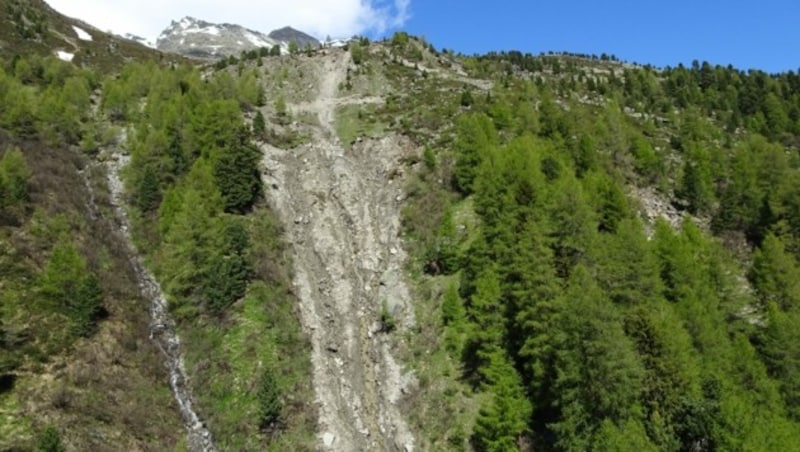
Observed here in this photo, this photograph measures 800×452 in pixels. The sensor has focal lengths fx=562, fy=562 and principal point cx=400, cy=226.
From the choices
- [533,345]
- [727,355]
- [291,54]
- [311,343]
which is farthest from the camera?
→ [291,54]

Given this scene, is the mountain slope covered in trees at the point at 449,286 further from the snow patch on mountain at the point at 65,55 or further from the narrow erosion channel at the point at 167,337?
the snow patch on mountain at the point at 65,55

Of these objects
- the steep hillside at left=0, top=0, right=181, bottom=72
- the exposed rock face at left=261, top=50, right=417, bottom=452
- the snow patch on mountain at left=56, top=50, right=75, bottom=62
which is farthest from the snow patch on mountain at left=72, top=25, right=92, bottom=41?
the exposed rock face at left=261, top=50, right=417, bottom=452

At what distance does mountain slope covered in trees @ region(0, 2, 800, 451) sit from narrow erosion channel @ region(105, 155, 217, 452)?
0.76m

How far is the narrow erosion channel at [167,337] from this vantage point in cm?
4202

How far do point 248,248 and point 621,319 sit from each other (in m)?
35.5

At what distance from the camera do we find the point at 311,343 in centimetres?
5034

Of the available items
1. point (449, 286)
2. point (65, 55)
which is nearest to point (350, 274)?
point (449, 286)

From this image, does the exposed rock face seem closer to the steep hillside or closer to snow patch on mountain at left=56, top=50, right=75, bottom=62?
snow patch on mountain at left=56, top=50, right=75, bottom=62

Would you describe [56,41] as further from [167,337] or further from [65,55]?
[167,337]

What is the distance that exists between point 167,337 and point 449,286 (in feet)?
85.2

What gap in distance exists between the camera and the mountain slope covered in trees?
119 ft

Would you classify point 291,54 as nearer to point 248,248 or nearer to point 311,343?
point 248,248

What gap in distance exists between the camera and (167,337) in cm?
5103

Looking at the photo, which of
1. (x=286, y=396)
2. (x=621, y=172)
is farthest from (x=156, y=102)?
(x=621, y=172)
